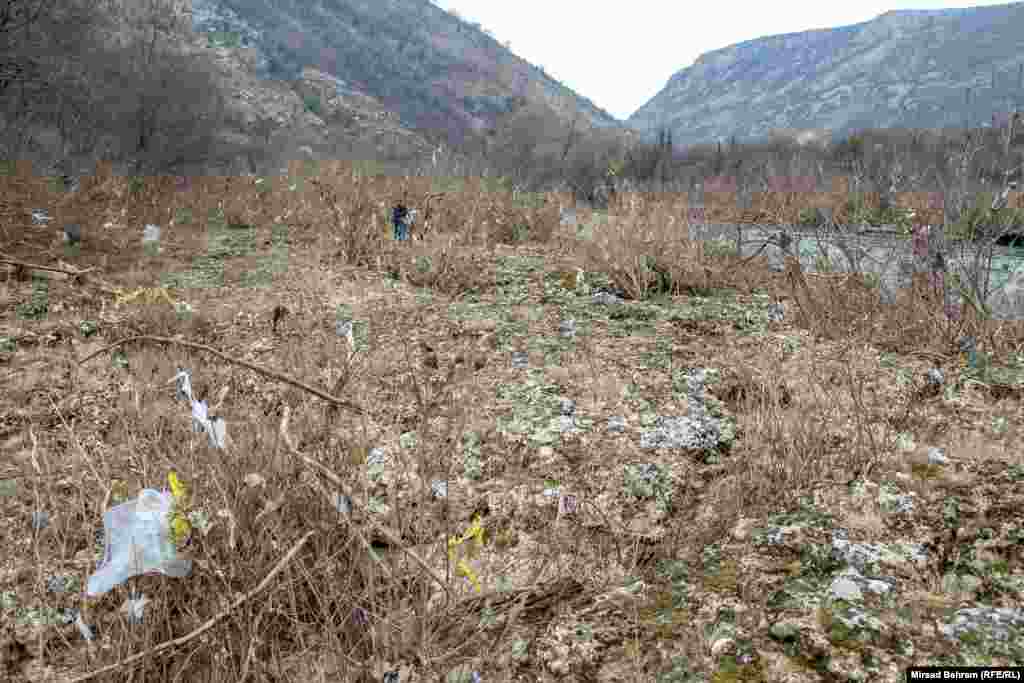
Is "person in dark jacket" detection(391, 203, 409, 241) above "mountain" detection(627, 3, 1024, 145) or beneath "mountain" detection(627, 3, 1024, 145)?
beneath

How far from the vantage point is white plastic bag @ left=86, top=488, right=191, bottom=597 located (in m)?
0.87

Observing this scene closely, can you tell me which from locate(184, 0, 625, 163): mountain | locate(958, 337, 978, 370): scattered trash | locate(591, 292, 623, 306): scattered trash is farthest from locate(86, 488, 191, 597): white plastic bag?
locate(184, 0, 625, 163): mountain

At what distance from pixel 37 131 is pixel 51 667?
10.3 metres

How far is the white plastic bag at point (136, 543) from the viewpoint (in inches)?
34.2

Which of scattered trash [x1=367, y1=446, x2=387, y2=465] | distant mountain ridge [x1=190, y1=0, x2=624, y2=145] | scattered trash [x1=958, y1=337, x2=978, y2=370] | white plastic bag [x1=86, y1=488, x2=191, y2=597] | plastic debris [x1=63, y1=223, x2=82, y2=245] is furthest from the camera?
distant mountain ridge [x1=190, y1=0, x2=624, y2=145]

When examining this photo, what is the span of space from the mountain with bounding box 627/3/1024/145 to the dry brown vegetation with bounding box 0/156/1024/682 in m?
42.1

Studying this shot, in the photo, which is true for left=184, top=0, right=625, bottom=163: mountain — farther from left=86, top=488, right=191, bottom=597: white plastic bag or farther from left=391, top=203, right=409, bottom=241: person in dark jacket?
left=86, top=488, right=191, bottom=597: white plastic bag

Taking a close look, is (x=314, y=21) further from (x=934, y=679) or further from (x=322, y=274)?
(x=934, y=679)

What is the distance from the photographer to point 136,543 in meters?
0.91

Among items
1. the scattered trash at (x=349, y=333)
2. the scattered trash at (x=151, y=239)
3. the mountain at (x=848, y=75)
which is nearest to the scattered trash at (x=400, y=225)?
the scattered trash at (x=151, y=239)

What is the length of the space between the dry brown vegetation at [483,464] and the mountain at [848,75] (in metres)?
42.1

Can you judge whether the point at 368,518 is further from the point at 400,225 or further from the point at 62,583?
the point at 400,225

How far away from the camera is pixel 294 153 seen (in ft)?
68.3

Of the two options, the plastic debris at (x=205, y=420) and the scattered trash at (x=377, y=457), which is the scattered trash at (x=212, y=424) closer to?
the plastic debris at (x=205, y=420)
